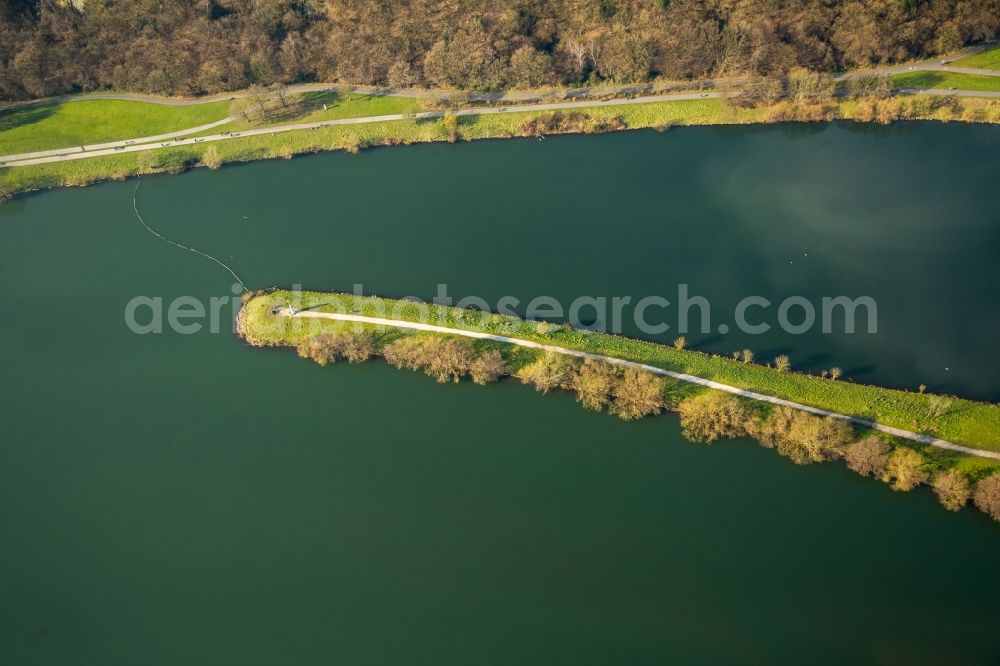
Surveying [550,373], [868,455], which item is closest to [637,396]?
[550,373]

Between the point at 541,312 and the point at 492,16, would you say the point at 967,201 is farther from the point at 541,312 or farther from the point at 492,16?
the point at 492,16

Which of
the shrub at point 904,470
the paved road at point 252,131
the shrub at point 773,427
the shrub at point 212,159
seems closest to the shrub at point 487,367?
the shrub at point 773,427

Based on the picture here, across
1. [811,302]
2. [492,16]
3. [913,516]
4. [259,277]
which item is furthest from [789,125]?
[259,277]

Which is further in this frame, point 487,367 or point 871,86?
point 871,86

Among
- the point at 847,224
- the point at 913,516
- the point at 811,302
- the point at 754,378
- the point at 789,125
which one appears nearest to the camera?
the point at 913,516

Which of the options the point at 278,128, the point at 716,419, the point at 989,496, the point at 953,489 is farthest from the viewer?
the point at 278,128

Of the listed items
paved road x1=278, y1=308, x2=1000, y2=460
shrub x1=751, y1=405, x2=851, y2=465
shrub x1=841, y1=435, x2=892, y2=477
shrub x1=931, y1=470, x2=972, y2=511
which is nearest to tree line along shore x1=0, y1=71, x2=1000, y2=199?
paved road x1=278, y1=308, x2=1000, y2=460

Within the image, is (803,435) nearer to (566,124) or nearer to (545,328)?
(545,328)
